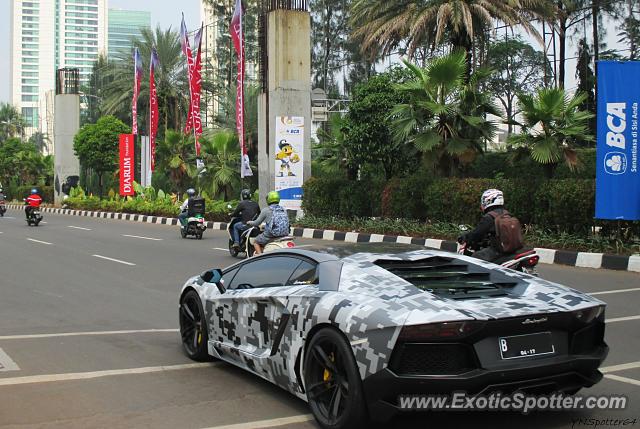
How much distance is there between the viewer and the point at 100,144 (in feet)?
167

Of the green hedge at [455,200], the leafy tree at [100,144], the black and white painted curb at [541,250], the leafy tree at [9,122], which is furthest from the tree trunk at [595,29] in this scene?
the leafy tree at [9,122]

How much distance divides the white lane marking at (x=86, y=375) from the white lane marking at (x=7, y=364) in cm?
37

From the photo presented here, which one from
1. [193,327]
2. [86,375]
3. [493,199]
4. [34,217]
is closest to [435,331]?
[193,327]

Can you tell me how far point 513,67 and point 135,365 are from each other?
37741 mm

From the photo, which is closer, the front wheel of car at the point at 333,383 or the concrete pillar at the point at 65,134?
the front wheel of car at the point at 333,383

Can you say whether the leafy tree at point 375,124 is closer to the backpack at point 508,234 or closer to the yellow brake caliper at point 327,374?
the backpack at point 508,234

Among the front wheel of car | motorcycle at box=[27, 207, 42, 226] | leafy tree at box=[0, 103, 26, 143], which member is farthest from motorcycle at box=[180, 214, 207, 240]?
leafy tree at box=[0, 103, 26, 143]

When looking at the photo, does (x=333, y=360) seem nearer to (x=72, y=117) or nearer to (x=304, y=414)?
(x=304, y=414)

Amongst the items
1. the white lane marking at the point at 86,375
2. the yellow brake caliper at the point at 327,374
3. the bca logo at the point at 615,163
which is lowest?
the white lane marking at the point at 86,375

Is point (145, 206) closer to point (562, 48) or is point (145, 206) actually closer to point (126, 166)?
point (126, 166)

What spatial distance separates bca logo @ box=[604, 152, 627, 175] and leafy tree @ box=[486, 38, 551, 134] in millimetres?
26573

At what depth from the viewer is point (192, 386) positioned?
5.96 meters

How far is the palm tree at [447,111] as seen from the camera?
18531 millimetres

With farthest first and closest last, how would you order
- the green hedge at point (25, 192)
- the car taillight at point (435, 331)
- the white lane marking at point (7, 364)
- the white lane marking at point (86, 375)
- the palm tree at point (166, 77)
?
the green hedge at point (25, 192) < the palm tree at point (166, 77) < the white lane marking at point (7, 364) < the white lane marking at point (86, 375) < the car taillight at point (435, 331)
